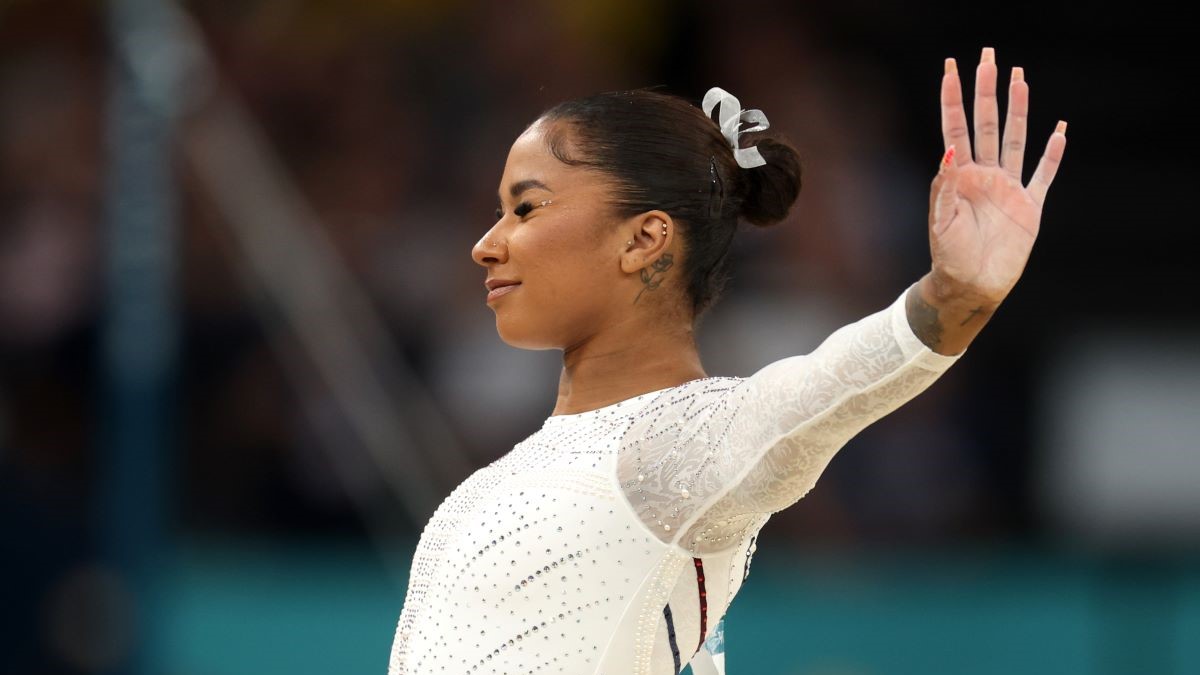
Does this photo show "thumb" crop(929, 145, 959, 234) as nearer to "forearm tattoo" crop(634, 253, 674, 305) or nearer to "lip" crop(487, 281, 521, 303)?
"forearm tattoo" crop(634, 253, 674, 305)

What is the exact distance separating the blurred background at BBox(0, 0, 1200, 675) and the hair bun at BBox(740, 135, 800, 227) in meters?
2.47

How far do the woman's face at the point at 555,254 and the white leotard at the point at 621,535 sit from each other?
0.44 feet

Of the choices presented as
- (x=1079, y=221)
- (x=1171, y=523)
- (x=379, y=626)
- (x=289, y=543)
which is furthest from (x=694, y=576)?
(x=1079, y=221)

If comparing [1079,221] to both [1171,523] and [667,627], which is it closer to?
[1171,523]

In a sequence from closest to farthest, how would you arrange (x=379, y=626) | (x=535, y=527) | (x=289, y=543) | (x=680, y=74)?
(x=535, y=527) → (x=379, y=626) → (x=289, y=543) → (x=680, y=74)

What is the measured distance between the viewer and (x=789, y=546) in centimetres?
489

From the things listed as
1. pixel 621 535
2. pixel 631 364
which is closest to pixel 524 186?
pixel 631 364

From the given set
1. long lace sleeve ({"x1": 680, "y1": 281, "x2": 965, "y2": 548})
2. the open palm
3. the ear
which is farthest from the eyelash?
the open palm

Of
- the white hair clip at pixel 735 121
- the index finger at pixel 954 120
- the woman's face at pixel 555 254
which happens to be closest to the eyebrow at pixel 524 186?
the woman's face at pixel 555 254

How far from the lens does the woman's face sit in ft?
6.75

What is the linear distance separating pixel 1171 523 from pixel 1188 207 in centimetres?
119

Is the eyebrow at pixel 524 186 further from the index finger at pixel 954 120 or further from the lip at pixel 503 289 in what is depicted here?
the index finger at pixel 954 120

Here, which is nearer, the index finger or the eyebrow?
the index finger

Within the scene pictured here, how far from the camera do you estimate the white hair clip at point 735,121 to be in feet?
6.91
